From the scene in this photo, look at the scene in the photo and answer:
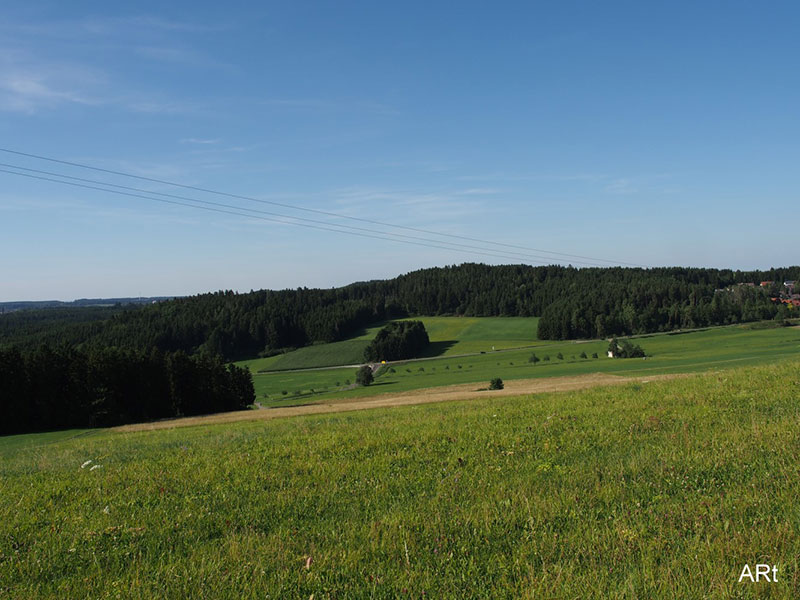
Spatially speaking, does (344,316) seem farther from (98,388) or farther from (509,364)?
(98,388)

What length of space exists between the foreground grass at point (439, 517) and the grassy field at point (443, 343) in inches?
4853

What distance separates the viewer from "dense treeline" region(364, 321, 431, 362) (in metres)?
136

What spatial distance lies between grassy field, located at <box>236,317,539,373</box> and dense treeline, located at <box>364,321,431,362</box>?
3.44 metres

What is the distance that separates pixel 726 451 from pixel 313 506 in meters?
6.79

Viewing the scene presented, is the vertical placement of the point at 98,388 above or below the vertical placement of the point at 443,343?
above

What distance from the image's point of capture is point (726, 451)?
28.4 ft

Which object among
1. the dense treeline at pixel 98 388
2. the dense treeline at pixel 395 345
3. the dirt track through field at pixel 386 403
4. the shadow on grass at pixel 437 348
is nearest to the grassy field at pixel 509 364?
the shadow on grass at pixel 437 348

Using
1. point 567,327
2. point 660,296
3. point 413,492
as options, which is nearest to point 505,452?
point 413,492

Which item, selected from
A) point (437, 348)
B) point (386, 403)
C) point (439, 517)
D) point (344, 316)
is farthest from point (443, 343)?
point (439, 517)

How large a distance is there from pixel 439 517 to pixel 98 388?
6746cm

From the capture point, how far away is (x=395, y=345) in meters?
137

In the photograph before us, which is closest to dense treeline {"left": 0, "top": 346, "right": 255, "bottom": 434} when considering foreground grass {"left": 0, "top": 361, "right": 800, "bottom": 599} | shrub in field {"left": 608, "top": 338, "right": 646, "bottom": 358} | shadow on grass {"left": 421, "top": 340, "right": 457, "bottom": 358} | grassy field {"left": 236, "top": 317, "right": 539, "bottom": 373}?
grassy field {"left": 236, "top": 317, "right": 539, "bottom": 373}

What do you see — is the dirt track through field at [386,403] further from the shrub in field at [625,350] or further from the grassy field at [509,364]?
the shrub in field at [625,350]

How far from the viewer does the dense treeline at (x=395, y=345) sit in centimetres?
13550
